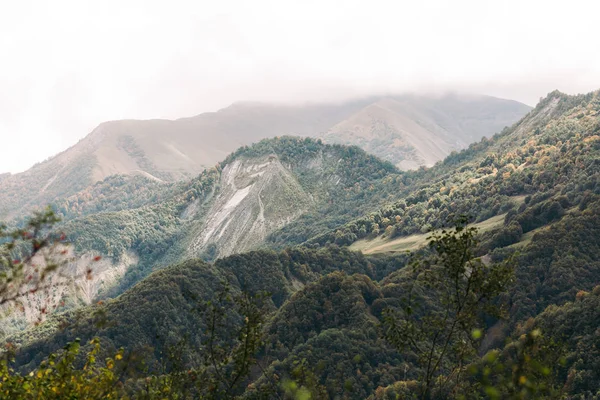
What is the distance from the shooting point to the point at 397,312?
79.9 meters

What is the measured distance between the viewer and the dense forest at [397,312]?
847 inches

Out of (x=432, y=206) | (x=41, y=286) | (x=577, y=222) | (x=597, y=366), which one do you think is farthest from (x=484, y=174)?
(x=41, y=286)

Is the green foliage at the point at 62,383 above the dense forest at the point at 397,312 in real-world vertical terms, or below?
above

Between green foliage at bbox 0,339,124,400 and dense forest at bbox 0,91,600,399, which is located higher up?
green foliage at bbox 0,339,124,400

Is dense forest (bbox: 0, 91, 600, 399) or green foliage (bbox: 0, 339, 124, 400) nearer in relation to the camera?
green foliage (bbox: 0, 339, 124, 400)

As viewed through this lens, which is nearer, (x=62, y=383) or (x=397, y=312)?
(x=62, y=383)

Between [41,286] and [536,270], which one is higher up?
[41,286]

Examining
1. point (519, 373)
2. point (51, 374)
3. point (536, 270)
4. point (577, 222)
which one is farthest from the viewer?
point (577, 222)

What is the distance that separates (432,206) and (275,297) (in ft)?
229

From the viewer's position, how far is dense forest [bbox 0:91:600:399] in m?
21.5

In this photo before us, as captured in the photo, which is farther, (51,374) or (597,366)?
(597,366)

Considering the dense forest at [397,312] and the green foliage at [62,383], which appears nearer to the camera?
the green foliage at [62,383]

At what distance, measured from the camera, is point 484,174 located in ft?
563

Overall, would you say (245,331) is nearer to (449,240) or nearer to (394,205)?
(449,240)
